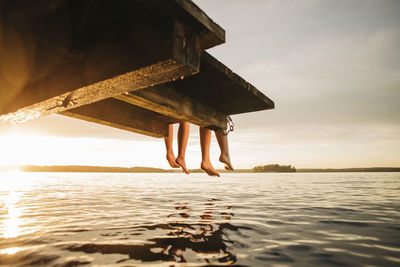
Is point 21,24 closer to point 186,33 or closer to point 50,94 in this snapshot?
point 50,94

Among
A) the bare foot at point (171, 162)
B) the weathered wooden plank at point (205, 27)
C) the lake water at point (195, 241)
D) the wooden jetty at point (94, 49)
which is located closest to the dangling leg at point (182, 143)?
the bare foot at point (171, 162)

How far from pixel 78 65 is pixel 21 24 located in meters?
0.50

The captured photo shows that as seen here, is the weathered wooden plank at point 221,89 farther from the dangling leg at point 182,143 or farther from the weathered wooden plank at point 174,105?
the dangling leg at point 182,143

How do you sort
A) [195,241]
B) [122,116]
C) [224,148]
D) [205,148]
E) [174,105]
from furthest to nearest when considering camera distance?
[205,148], [224,148], [122,116], [174,105], [195,241]

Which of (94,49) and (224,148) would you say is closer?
(94,49)

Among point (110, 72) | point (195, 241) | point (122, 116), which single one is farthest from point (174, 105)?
point (195, 241)

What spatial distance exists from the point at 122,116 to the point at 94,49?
2.51m

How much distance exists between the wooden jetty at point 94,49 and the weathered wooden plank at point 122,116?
3.46 feet

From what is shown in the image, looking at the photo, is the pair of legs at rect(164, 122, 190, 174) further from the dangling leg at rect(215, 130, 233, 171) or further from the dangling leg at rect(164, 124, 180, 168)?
the dangling leg at rect(215, 130, 233, 171)

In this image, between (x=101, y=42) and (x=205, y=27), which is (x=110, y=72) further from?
(x=205, y=27)

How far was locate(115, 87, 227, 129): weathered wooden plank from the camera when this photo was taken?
9.36ft

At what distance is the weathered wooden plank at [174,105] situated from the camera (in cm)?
285

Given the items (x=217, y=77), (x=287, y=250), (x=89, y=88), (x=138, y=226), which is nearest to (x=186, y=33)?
(x=89, y=88)

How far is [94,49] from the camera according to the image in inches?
79.7
